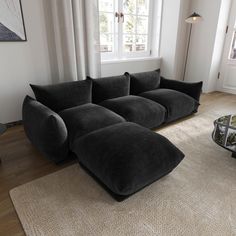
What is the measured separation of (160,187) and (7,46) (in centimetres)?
236

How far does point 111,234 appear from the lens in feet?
4.27

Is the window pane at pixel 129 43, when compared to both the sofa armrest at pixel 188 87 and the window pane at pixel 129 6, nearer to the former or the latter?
the window pane at pixel 129 6

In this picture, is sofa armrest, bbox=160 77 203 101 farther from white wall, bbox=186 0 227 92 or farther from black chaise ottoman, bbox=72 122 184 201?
black chaise ottoman, bbox=72 122 184 201

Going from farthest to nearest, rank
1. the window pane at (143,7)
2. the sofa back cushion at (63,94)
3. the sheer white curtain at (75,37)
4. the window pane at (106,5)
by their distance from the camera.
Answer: the window pane at (143,7) < the window pane at (106,5) < the sheer white curtain at (75,37) < the sofa back cushion at (63,94)

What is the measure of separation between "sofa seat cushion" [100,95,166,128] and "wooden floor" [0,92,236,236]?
857 mm

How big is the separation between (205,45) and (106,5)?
7.21 feet

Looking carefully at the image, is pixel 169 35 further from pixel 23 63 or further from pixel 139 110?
pixel 23 63

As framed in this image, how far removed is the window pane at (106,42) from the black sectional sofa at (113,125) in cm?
88

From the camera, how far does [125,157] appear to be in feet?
4.92

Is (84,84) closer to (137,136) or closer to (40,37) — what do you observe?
(40,37)

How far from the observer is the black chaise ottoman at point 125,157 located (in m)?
1.45

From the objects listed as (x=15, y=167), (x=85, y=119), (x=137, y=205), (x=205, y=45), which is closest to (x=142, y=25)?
(x=205, y=45)

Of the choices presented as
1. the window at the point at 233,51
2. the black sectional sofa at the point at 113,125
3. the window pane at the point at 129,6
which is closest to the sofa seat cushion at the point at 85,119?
the black sectional sofa at the point at 113,125

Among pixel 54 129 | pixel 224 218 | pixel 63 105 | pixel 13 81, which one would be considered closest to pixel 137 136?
pixel 54 129
